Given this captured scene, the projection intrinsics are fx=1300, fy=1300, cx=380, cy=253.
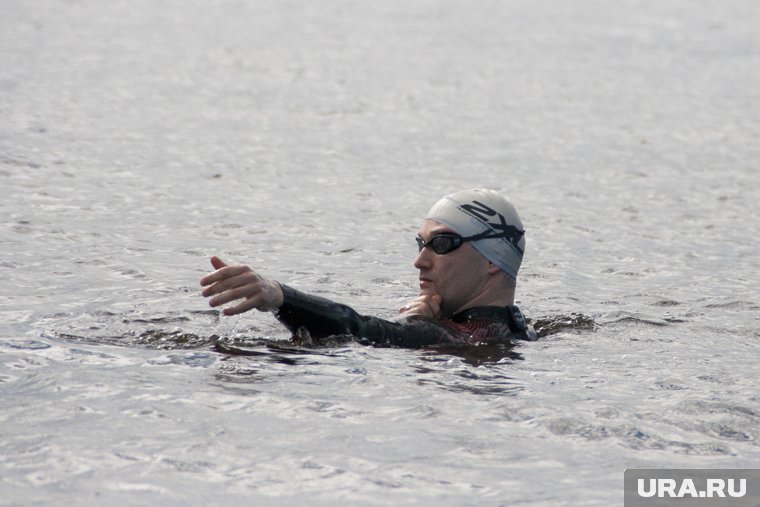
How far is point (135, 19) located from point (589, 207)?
18.4 metres

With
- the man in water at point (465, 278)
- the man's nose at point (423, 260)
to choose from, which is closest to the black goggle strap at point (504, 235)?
the man in water at point (465, 278)

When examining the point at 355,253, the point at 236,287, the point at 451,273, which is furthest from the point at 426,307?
the point at 355,253

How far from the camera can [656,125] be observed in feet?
71.9

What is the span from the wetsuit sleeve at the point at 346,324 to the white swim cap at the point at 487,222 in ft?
2.59

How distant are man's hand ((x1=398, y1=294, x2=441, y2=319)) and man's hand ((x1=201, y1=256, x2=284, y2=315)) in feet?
5.30

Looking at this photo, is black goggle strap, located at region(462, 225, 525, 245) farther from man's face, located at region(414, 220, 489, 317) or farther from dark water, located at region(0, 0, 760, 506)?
dark water, located at region(0, 0, 760, 506)

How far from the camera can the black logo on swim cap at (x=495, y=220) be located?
385 inches

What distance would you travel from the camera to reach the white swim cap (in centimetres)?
973

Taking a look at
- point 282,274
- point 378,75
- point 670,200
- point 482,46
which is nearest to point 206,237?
point 282,274

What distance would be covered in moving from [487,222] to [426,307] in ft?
2.80

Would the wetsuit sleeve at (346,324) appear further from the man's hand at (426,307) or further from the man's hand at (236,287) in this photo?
the man's hand at (236,287)

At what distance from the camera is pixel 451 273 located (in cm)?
968

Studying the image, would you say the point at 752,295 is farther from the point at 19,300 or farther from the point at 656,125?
the point at 656,125

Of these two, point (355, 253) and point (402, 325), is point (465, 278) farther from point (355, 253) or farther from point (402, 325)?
point (355, 253)
